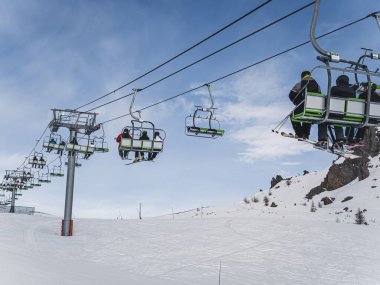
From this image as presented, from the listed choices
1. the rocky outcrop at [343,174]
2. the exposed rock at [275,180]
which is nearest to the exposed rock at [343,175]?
the rocky outcrop at [343,174]

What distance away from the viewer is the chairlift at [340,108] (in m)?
9.89

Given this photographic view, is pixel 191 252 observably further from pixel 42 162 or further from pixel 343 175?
pixel 343 175

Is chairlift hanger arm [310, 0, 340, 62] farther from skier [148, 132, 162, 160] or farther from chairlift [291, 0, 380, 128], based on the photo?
skier [148, 132, 162, 160]

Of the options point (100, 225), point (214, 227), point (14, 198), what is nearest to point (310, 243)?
point (214, 227)

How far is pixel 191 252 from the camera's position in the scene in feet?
64.4

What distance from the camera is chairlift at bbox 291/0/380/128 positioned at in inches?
389

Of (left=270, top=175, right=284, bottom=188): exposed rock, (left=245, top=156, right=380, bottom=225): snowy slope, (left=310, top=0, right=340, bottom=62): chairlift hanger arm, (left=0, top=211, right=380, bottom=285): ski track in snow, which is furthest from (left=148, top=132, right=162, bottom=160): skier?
(left=270, top=175, right=284, bottom=188): exposed rock

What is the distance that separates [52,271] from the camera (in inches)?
452

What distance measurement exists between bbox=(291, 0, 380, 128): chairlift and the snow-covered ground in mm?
6308

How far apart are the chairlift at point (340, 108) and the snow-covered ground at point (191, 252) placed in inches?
248

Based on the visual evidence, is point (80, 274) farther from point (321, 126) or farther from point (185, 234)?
point (185, 234)

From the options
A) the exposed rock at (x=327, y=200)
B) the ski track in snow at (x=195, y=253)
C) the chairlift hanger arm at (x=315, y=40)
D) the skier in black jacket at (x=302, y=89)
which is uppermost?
the chairlift hanger arm at (x=315, y=40)

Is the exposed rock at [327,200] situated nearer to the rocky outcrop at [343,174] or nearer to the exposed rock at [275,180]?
the rocky outcrop at [343,174]

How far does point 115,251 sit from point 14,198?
127 ft
